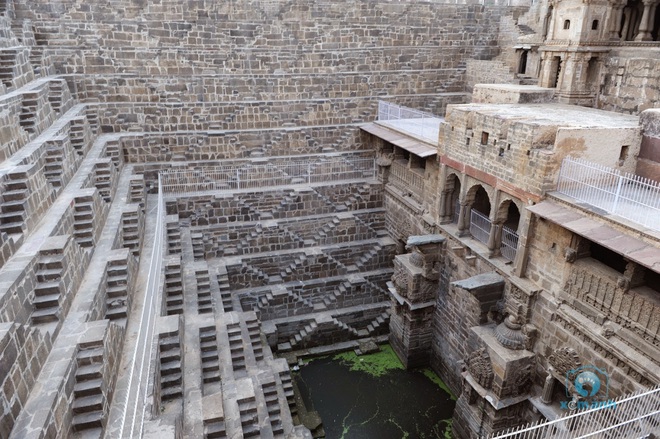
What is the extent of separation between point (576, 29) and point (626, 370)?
403 inches

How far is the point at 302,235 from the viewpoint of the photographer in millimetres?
16797

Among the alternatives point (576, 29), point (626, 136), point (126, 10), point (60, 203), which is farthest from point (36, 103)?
point (576, 29)

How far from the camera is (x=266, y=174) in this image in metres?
17.0

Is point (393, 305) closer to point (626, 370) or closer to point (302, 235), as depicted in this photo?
point (302, 235)

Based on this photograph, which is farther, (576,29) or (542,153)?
(576,29)

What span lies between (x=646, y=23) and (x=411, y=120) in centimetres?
762

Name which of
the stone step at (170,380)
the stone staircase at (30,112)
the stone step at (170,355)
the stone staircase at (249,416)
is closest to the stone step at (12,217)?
the stone step at (170,355)

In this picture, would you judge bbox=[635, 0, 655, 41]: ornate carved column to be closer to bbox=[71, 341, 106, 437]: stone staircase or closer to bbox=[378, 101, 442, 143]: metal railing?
bbox=[378, 101, 442, 143]: metal railing

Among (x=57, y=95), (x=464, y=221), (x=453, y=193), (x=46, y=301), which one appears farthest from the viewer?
(x=57, y=95)

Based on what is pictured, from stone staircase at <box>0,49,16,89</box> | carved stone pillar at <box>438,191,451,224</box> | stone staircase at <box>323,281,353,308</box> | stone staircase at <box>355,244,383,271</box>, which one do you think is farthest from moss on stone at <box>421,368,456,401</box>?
stone staircase at <box>0,49,16,89</box>

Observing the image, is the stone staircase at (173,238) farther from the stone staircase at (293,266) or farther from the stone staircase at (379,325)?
the stone staircase at (379,325)

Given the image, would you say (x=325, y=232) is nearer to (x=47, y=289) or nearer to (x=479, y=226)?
(x=479, y=226)

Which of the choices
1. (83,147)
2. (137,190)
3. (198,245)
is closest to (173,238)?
(198,245)

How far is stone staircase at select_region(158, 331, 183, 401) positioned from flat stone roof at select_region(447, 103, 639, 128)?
8997 millimetres
